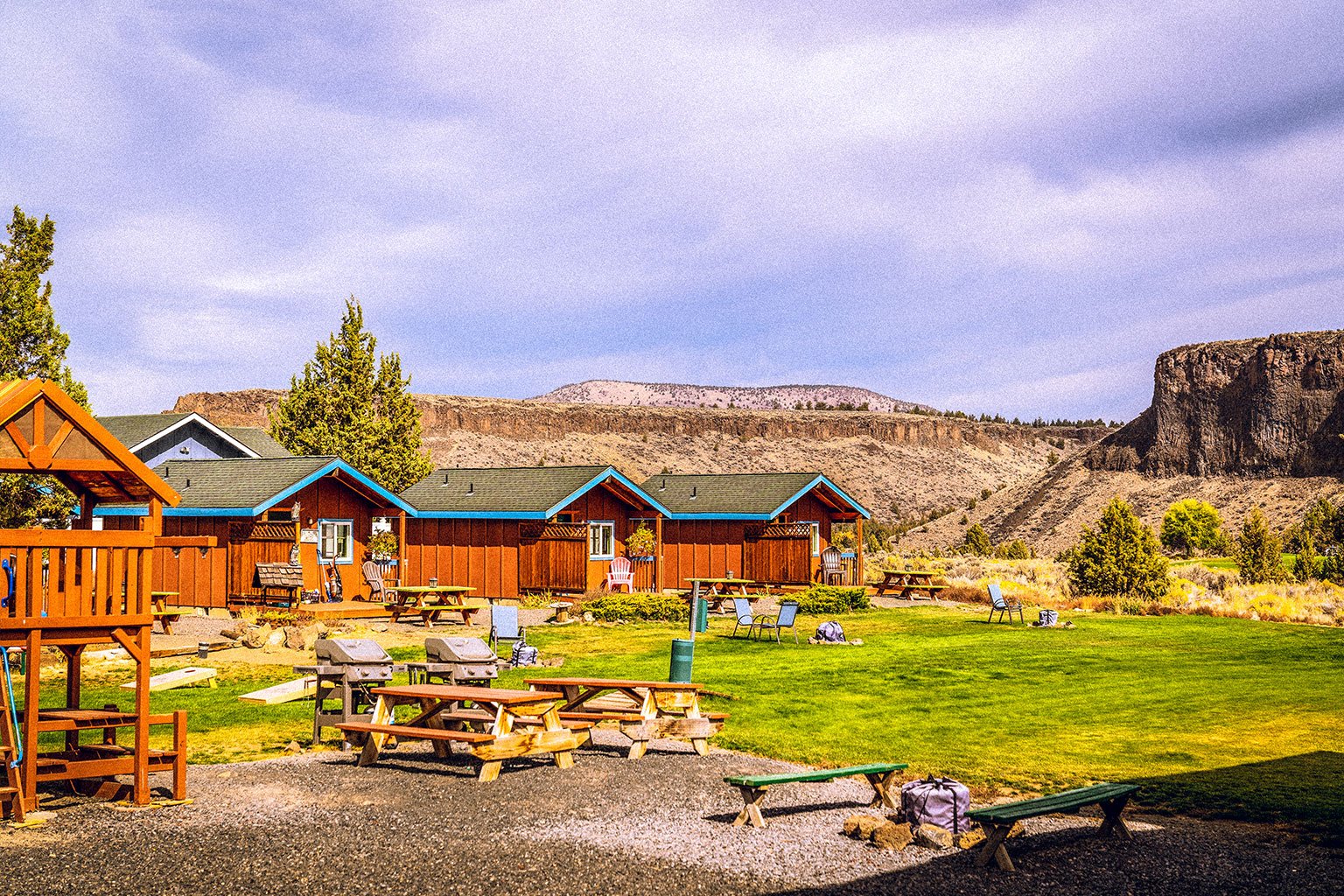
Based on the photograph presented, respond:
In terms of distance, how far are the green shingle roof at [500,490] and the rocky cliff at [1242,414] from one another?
219 ft

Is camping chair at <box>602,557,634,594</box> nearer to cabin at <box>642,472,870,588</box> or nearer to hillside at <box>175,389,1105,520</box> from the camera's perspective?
cabin at <box>642,472,870,588</box>

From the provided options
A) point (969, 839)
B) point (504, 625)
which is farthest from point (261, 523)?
point (969, 839)

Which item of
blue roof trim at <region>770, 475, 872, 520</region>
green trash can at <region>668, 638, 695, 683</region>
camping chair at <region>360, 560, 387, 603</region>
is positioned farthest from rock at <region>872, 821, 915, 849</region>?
blue roof trim at <region>770, 475, 872, 520</region>

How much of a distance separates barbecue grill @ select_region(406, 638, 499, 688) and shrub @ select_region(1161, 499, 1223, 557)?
64627 mm

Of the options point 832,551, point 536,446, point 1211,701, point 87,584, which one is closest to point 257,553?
point 832,551

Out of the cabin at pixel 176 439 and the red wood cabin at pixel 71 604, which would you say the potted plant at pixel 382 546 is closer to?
the cabin at pixel 176 439

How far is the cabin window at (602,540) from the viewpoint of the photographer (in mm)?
34281

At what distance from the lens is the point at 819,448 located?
391 ft

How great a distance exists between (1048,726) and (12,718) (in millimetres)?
10557

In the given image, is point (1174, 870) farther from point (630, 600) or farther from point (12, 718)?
point (630, 600)

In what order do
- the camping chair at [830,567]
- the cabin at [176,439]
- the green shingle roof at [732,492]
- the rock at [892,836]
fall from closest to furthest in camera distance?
the rock at [892,836]
the green shingle roof at [732,492]
the camping chair at [830,567]
the cabin at [176,439]

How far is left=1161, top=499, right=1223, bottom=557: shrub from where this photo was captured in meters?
69.2

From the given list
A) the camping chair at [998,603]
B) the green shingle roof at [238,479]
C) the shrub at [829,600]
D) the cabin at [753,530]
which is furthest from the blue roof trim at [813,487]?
the green shingle roof at [238,479]

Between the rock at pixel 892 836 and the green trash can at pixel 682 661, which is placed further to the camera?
the green trash can at pixel 682 661
